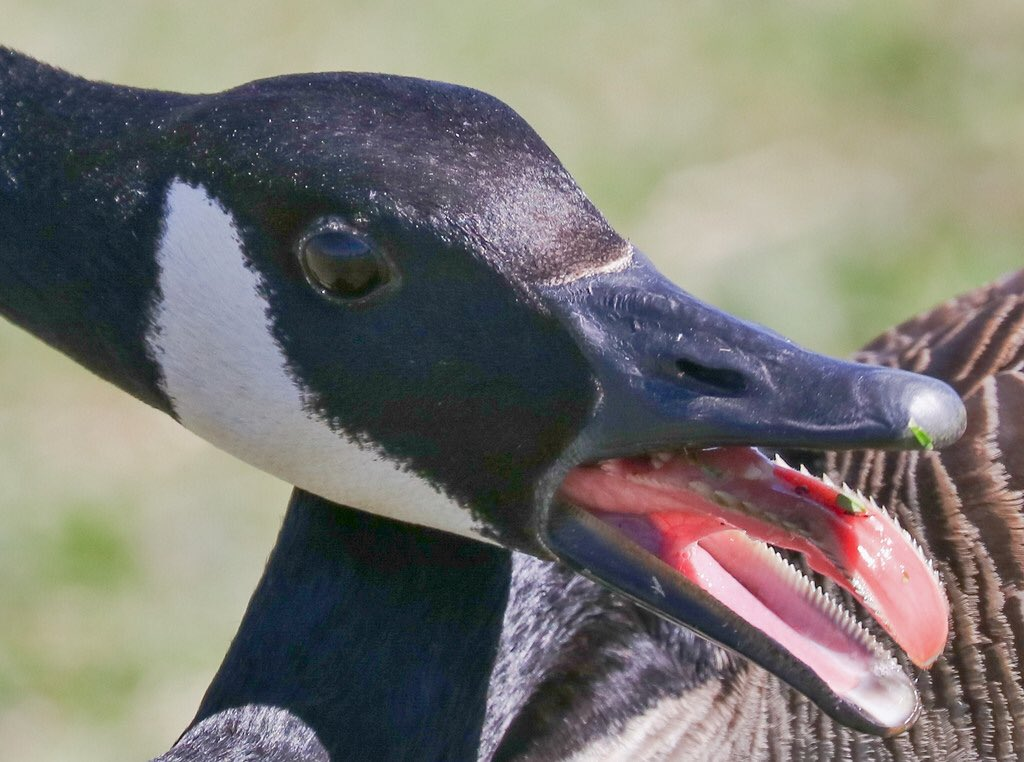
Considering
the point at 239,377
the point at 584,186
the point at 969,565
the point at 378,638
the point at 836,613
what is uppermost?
the point at 584,186

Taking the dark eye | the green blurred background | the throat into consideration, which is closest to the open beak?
the dark eye

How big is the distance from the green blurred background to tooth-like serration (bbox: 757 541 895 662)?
88.5 inches

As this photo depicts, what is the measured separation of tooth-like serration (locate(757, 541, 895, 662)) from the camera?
1.79 meters

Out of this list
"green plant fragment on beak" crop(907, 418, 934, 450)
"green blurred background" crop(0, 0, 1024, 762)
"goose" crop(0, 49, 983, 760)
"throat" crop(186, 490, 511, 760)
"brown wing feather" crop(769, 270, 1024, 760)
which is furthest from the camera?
"green blurred background" crop(0, 0, 1024, 762)

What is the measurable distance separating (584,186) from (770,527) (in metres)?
3.39

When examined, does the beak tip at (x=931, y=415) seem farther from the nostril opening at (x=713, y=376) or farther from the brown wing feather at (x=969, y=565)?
the brown wing feather at (x=969, y=565)

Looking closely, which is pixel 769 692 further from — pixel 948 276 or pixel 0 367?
pixel 0 367

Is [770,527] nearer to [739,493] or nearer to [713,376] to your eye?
[739,493]

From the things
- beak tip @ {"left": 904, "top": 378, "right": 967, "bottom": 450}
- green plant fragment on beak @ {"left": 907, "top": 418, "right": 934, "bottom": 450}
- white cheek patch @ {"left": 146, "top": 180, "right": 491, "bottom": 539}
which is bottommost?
green plant fragment on beak @ {"left": 907, "top": 418, "right": 934, "bottom": 450}

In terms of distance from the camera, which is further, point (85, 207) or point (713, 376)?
point (85, 207)

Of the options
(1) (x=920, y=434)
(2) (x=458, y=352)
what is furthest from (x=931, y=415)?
(2) (x=458, y=352)

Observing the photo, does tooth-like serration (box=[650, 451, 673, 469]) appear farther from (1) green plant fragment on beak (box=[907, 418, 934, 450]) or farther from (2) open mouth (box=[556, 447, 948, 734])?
(1) green plant fragment on beak (box=[907, 418, 934, 450])

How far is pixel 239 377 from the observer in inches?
76.0

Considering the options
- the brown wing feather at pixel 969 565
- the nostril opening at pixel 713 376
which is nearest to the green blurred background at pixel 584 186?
the brown wing feather at pixel 969 565
